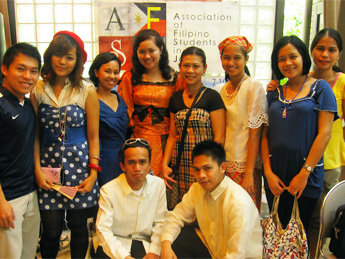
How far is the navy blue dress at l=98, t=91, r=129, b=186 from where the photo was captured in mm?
1891

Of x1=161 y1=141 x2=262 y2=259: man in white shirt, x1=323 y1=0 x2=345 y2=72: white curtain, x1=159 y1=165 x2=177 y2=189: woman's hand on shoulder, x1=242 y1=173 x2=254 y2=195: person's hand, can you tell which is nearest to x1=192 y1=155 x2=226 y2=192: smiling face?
x1=161 y1=141 x2=262 y2=259: man in white shirt

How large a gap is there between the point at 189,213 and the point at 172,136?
0.54 m

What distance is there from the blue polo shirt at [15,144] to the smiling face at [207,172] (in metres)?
0.93

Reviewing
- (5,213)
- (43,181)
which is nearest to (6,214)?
(5,213)

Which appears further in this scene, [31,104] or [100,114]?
[100,114]

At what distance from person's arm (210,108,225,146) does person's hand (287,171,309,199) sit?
486 millimetres

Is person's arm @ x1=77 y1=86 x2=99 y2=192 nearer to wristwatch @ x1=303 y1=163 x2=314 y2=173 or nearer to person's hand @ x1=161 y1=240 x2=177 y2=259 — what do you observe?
person's hand @ x1=161 y1=240 x2=177 y2=259

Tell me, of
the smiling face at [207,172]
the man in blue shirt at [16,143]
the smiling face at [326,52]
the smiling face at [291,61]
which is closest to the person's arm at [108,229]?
the man in blue shirt at [16,143]

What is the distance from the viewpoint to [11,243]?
5.07 ft

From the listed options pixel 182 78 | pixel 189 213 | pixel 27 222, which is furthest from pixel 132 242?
pixel 182 78

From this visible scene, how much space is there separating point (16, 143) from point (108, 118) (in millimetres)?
561

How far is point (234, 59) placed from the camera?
1786 millimetres

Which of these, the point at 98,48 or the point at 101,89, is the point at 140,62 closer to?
the point at 101,89

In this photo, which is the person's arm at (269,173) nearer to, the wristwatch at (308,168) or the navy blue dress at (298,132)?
the navy blue dress at (298,132)
